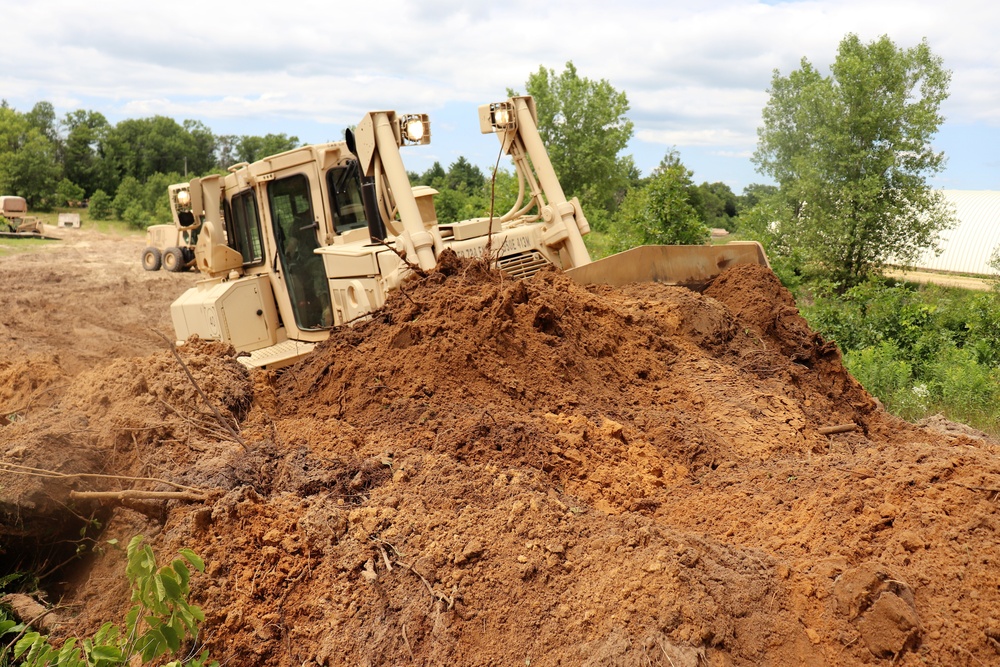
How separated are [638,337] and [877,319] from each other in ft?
29.8

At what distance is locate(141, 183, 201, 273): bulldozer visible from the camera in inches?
339

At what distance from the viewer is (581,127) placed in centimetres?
3106

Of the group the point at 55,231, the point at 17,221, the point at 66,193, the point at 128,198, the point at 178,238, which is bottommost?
the point at 178,238

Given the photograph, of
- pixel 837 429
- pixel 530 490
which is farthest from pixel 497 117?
pixel 530 490

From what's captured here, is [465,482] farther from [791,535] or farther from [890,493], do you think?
[890,493]

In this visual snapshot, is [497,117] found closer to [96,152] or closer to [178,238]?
[178,238]

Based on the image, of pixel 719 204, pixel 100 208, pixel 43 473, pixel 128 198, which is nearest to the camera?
pixel 43 473

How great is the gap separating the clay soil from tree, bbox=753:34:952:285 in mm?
16865

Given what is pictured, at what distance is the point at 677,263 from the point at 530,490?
3.84 m

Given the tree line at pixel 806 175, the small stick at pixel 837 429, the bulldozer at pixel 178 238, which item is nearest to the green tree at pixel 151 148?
the tree line at pixel 806 175

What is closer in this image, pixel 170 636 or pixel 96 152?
pixel 170 636

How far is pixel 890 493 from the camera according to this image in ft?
12.1

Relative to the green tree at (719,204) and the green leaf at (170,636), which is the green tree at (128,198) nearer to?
the green tree at (719,204)

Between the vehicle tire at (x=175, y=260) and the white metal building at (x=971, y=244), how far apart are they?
2645 centimetres
